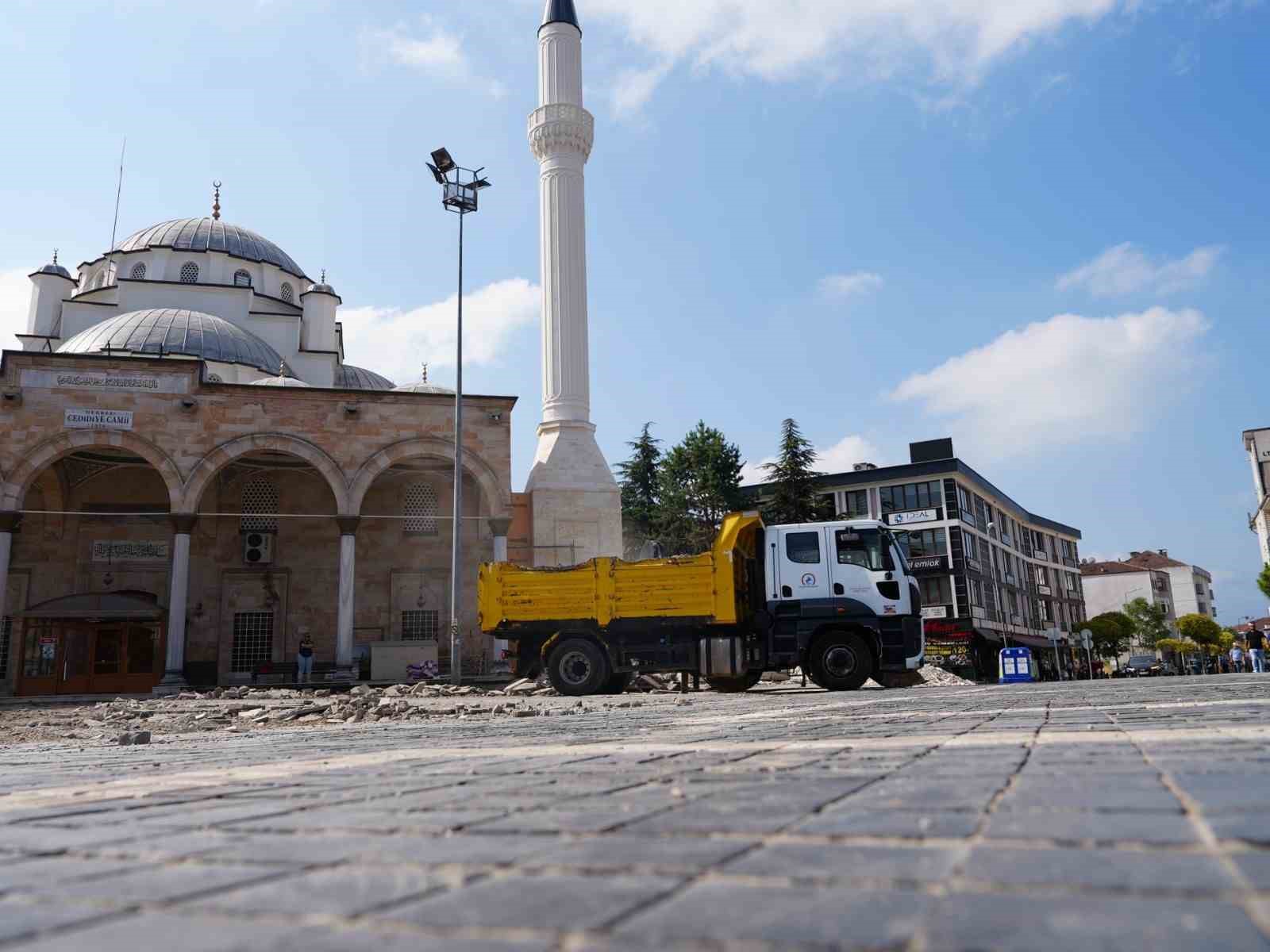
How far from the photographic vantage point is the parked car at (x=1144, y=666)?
55.2m

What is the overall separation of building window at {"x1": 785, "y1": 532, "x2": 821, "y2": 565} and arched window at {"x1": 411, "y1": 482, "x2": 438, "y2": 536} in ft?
55.5

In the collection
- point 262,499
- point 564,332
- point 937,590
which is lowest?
point 937,590

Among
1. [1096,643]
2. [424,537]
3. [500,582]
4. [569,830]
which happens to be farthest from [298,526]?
[1096,643]

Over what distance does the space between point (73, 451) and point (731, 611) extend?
19.8 metres

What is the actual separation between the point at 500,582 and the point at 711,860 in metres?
13.8

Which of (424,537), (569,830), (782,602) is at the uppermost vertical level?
(424,537)

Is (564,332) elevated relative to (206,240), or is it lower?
lower

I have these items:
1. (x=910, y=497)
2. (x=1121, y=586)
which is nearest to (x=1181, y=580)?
(x=1121, y=586)

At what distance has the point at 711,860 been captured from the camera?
1.65m

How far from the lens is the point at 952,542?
42906mm

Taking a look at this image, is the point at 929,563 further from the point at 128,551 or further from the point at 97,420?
the point at 97,420

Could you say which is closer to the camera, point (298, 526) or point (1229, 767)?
point (1229, 767)

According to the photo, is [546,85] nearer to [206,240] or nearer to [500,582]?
[206,240]

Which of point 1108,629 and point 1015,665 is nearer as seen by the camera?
point 1015,665
